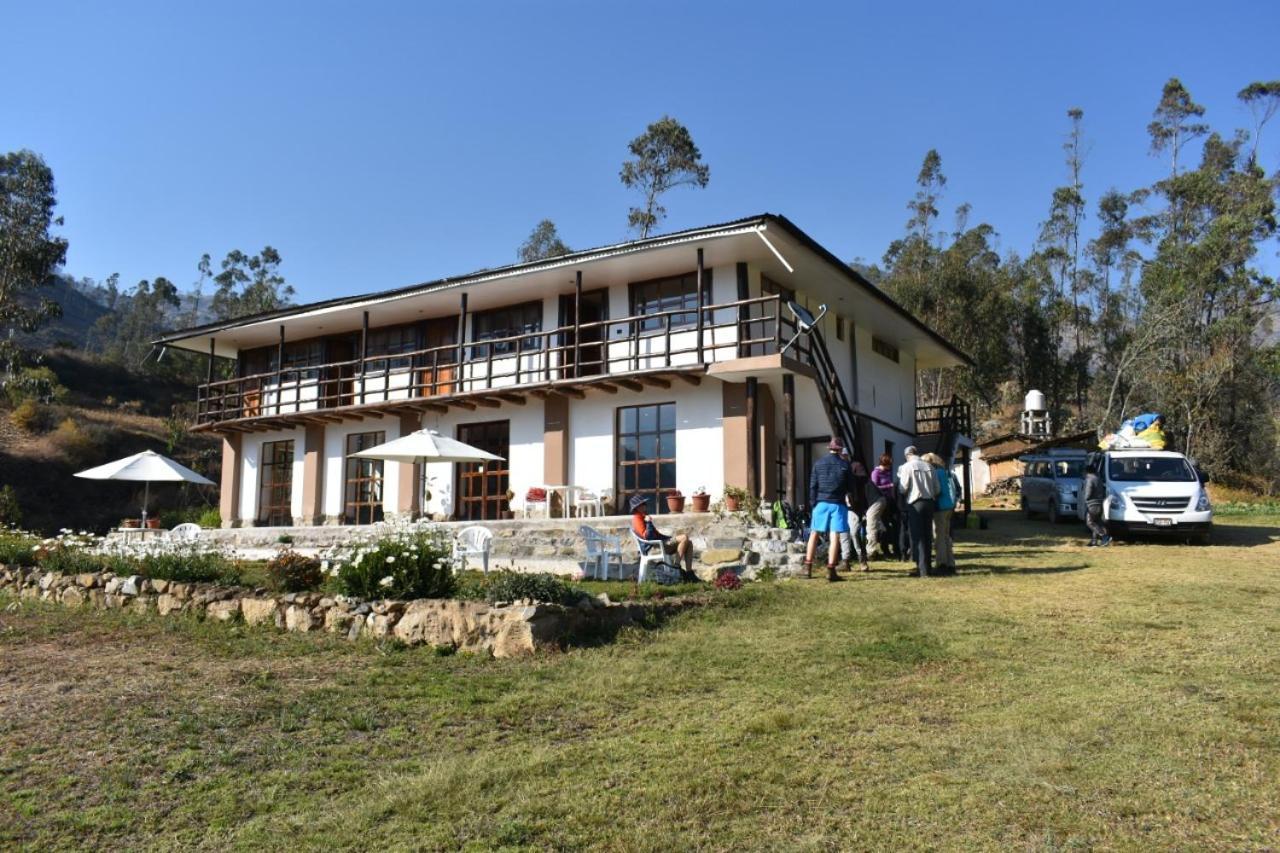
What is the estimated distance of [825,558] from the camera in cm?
1272

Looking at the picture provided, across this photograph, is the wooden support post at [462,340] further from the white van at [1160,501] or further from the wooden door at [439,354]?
the white van at [1160,501]

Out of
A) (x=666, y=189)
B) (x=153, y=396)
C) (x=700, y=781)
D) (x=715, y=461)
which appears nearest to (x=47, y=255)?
(x=153, y=396)

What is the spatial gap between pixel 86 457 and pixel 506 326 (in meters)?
26.7

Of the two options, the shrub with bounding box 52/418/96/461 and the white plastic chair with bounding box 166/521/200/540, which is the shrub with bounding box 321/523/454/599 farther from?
A: the shrub with bounding box 52/418/96/461

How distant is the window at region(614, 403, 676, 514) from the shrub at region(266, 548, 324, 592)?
322 inches

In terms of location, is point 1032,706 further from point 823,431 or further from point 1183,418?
point 1183,418

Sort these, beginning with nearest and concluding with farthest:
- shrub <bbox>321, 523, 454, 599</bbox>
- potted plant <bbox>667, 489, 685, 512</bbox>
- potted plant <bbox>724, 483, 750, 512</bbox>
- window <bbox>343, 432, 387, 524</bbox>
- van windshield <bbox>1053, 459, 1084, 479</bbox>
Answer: shrub <bbox>321, 523, 454, 599</bbox> < potted plant <bbox>724, 483, 750, 512</bbox> < potted plant <bbox>667, 489, 685, 512</bbox> < window <bbox>343, 432, 387, 524</bbox> < van windshield <bbox>1053, 459, 1084, 479</bbox>

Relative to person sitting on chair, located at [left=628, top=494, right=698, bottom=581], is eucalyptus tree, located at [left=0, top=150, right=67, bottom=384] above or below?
above

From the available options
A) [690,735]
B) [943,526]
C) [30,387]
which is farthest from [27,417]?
[690,735]

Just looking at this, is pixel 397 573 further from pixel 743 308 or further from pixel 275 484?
pixel 275 484

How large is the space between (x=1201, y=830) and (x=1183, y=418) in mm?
38878

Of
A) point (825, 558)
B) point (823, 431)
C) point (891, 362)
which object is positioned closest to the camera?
point (825, 558)

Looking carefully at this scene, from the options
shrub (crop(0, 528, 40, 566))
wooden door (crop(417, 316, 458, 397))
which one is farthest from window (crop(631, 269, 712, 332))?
shrub (crop(0, 528, 40, 566))

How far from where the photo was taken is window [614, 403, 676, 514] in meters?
17.3
